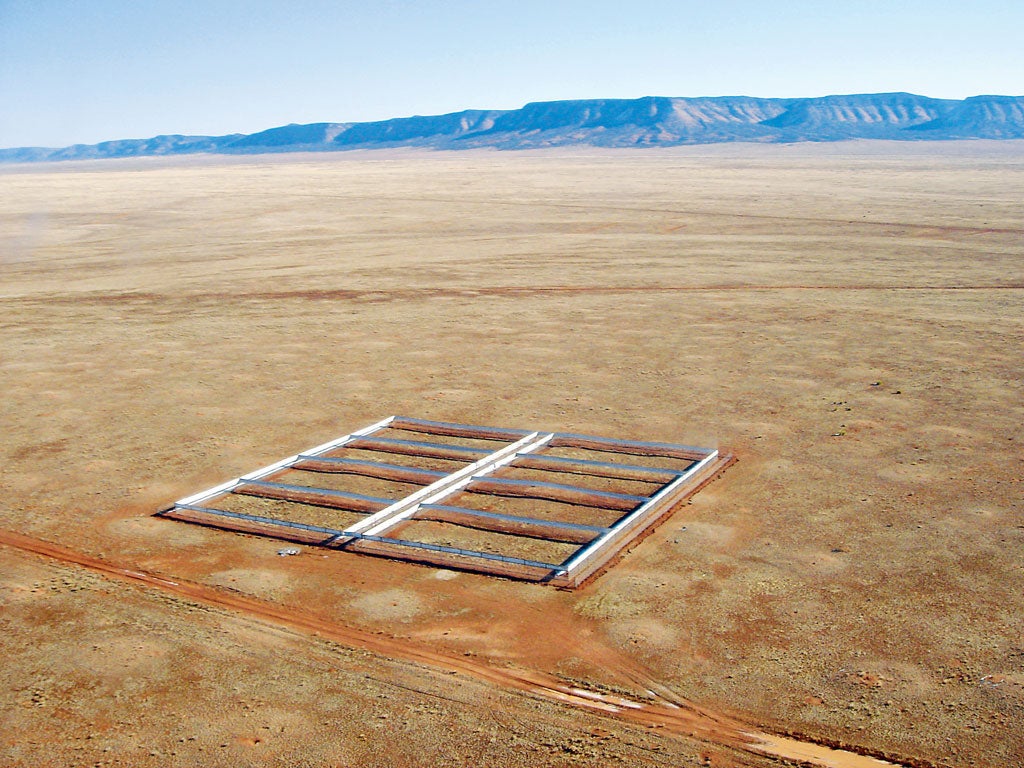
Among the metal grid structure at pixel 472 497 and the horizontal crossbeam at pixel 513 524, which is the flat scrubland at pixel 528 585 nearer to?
the metal grid structure at pixel 472 497

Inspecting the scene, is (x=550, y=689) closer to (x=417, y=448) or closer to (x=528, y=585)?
(x=528, y=585)

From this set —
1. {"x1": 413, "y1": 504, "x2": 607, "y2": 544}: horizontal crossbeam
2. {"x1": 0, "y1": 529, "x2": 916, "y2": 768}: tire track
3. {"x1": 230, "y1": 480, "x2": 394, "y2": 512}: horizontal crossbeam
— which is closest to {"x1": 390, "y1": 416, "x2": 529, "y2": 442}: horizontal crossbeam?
{"x1": 230, "y1": 480, "x2": 394, "y2": 512}: horizontal crossbeam

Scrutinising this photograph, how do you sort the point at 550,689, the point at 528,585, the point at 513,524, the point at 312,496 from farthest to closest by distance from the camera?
the point at 312,496, the point at 513,524, the point at 528,585, the point at 550,689

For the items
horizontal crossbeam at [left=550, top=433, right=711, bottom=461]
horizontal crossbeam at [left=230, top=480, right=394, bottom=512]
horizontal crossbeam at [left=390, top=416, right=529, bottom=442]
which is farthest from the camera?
horizontal crossbeam at [left=390, top=416, right=529, bottom=442]

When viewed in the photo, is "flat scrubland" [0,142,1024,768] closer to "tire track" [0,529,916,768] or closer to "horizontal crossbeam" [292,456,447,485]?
"tire track" [0,529,916,768]

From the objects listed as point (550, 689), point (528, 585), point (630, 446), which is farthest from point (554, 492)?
point (550, 689)
